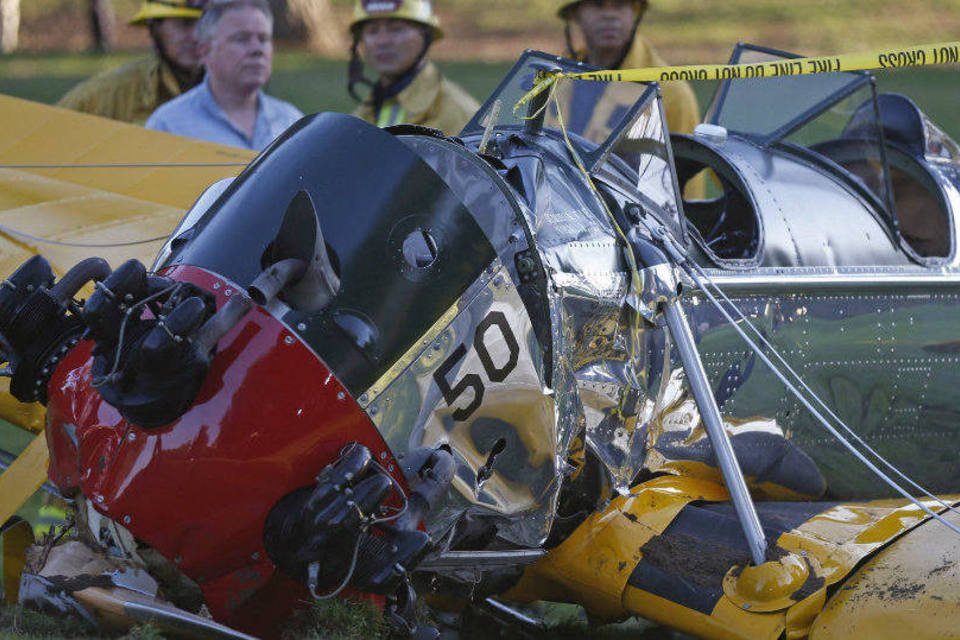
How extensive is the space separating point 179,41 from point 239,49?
1.64 m

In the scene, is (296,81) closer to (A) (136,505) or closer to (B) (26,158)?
(B) (26,158)

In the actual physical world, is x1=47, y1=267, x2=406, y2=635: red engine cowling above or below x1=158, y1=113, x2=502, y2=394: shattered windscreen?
below

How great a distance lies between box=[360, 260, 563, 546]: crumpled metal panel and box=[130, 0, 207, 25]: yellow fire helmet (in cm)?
618

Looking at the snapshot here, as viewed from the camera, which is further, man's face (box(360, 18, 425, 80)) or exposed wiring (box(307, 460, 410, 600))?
man's face (box(360, 18, 425, 80))

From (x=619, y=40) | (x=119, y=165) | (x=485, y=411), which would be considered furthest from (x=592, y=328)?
(x=619, y=40)

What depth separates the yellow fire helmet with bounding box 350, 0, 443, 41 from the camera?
9547mm

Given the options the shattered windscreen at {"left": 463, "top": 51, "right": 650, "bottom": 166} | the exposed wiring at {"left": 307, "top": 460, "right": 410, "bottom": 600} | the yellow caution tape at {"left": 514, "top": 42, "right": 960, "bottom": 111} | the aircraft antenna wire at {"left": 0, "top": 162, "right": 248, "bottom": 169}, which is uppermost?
the yellow caution tape at {"left": 514, "top": 42, "right": 960, "bottom": 111}

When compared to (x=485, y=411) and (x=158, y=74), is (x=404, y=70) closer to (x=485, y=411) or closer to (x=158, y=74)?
(x=158, y=74)

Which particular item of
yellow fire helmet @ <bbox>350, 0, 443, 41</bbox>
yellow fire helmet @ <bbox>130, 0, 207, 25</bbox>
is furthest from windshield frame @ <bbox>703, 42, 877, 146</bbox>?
yellow fire helmet @ <bbox>130, 0, 207, 25</bbox>

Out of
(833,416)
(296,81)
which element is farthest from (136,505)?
(296,81)

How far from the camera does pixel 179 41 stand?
408 inches

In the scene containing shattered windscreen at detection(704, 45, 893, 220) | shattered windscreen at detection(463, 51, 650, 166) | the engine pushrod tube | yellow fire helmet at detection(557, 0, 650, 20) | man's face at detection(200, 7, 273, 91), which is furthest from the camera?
yellow fire helmet at detection(557, 0, 650, 20)

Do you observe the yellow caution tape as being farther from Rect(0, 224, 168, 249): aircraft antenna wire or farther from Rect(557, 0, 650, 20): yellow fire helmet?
Rect(557, 0, 650, 20): yellow fire helmet

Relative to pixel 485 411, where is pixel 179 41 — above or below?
above
